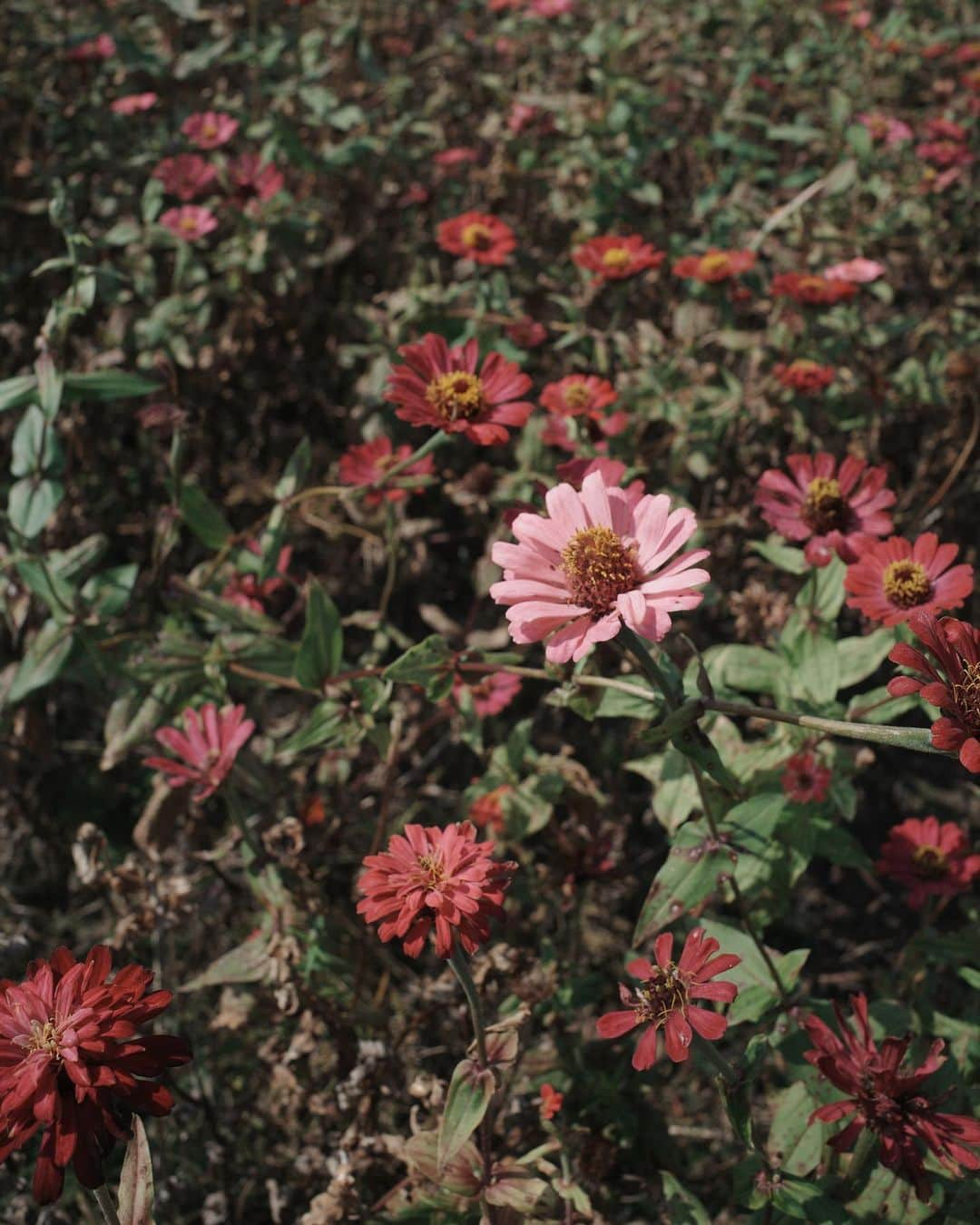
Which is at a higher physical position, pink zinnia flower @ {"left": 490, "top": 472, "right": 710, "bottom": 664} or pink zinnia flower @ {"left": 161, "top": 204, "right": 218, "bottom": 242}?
pink zinnia flower @ {"left": 490, "top": 472, "right": 710, "bottom": 664}

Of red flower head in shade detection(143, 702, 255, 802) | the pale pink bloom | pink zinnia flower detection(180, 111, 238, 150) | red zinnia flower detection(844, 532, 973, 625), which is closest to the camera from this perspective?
red zinnia flower detection(844, 532, 973, 625)

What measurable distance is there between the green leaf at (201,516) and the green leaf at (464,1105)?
122 centimetres

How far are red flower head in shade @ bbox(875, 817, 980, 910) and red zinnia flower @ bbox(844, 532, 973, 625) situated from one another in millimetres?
530

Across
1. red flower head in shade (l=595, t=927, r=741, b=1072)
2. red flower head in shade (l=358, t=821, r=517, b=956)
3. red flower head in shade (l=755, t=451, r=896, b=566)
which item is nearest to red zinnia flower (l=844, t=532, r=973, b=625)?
red flower head in shade (l=755, t=451, r=896, b=566)

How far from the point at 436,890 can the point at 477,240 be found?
5.82 ft

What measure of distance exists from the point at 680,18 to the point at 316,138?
64.8 inches

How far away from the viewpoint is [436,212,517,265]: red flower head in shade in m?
2.47

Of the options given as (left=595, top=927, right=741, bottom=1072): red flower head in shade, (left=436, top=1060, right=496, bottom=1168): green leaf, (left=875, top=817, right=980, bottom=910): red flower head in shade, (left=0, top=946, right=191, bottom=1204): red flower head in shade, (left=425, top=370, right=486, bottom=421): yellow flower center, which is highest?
(left=425, top=370, right=486, bottom=421): yellow flower center

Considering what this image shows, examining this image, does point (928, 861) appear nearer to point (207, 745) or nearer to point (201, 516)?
point (207, 745)

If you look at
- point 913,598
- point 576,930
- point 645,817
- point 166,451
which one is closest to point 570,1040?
point 576,930

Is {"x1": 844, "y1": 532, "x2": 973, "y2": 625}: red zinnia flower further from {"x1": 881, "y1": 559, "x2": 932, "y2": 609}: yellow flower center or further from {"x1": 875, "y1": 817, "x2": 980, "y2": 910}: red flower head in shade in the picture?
{"x1": 875, "y1": 817, "x2": 980, "y2": 910}: red flower head in shade

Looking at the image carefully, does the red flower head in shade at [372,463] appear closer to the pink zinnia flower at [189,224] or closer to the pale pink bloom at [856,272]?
the pink zinnia flower at [189,224]

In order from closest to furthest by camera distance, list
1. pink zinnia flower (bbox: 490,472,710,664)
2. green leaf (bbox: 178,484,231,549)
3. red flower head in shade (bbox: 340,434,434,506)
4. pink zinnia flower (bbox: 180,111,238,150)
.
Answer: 1. pink zinnia flower (bbox: 490,472,710,664)
2. green leaf (bbox: 178,484,231,549)
3. red flower head in shade (bbox: 340,434,434,506)
4. pink zinnia flower (bbox: 180,111,238,150)

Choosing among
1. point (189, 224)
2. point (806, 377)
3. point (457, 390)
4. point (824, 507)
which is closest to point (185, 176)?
point (189, 224)
